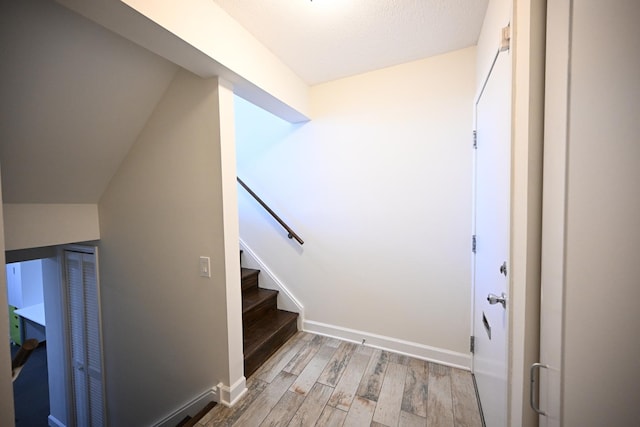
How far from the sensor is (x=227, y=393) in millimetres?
1503

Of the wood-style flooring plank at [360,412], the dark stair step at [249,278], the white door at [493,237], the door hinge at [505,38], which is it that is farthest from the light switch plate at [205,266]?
the door hinge at [505,38]

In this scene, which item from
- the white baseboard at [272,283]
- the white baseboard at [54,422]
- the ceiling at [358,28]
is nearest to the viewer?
the ceiling at [358,28]

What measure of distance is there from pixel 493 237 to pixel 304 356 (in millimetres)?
1723

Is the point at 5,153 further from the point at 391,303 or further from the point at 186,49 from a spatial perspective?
the point at 391,303

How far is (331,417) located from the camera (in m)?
1.39

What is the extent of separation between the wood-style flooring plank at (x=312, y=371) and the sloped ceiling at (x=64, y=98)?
2.29 m

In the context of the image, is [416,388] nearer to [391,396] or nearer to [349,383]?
[391,396]

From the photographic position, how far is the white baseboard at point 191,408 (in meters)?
1.54

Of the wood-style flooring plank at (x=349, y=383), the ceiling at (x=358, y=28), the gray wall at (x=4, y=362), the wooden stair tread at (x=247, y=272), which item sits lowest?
the wood-style flooring plank at (x=349, y=383)

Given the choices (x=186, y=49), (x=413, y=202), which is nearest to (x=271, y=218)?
(x=413, y=202)

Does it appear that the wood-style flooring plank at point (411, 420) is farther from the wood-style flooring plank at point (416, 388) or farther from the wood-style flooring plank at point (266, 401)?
the wood-style flooring plank at point (266, 401)

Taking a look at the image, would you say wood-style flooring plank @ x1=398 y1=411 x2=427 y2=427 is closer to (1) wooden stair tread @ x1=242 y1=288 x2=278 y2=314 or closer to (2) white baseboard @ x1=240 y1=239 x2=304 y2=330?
(2) white baseboard @ x1=240 y1=239 x2=304 y2=330

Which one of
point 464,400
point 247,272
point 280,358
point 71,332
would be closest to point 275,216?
point 247,272

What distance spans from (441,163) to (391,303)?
4.16 feet
